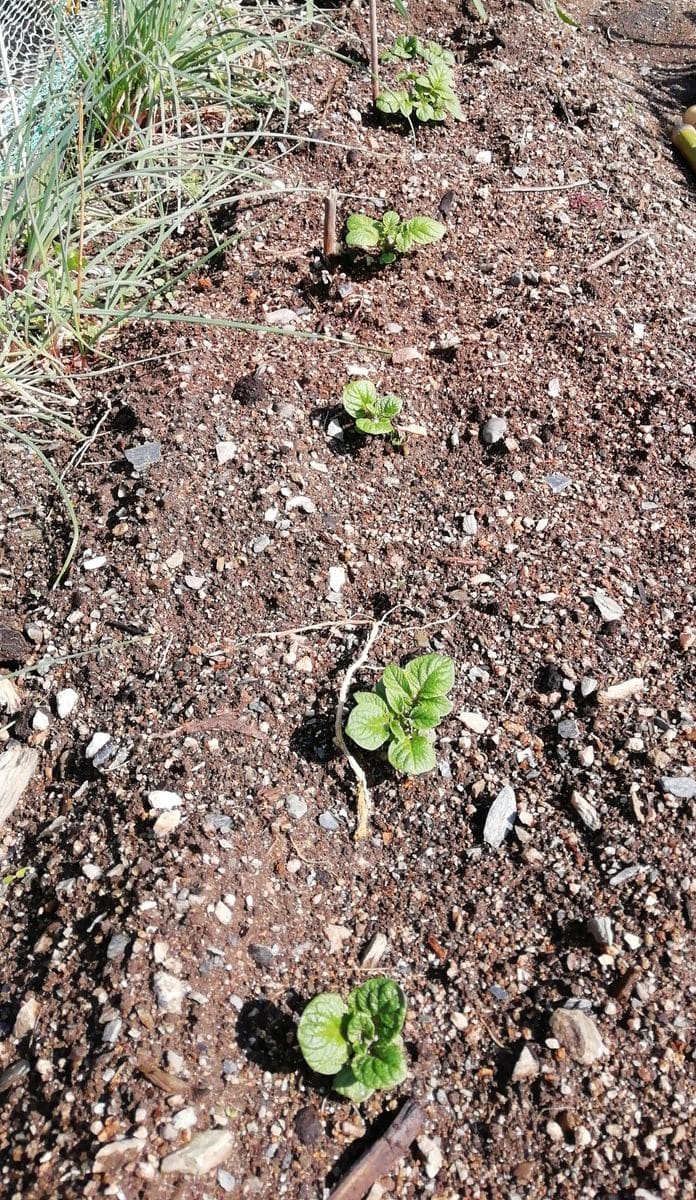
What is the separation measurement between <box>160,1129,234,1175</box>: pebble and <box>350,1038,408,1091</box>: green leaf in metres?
0.19

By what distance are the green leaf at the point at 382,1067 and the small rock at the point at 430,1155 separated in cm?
9

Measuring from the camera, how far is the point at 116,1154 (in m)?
1.24

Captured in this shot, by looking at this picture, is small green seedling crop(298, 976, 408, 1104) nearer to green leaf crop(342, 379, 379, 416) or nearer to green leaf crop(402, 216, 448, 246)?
green leaf crop(342, 379, 379, 416)

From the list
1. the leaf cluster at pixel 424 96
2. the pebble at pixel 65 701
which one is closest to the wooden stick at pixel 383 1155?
the pebble at pixel 65 701

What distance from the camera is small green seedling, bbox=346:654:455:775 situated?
1.61 m

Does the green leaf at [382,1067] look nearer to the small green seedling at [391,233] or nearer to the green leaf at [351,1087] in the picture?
the green leaf at [351,1087]

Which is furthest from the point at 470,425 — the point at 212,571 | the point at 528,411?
the point at 212,571

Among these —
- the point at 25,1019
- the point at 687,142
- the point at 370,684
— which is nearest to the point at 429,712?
the point at 370,684

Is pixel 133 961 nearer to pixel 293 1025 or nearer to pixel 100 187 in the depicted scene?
pixel 293 1025

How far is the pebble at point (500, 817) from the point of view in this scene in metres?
1.59

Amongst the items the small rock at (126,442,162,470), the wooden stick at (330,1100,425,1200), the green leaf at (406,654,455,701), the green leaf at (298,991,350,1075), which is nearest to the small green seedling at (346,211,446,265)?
the small rock at (126,442,162,470)

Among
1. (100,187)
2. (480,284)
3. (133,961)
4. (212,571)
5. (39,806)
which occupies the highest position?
(480,284)

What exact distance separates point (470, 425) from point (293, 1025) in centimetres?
125

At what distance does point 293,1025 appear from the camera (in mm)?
1396
